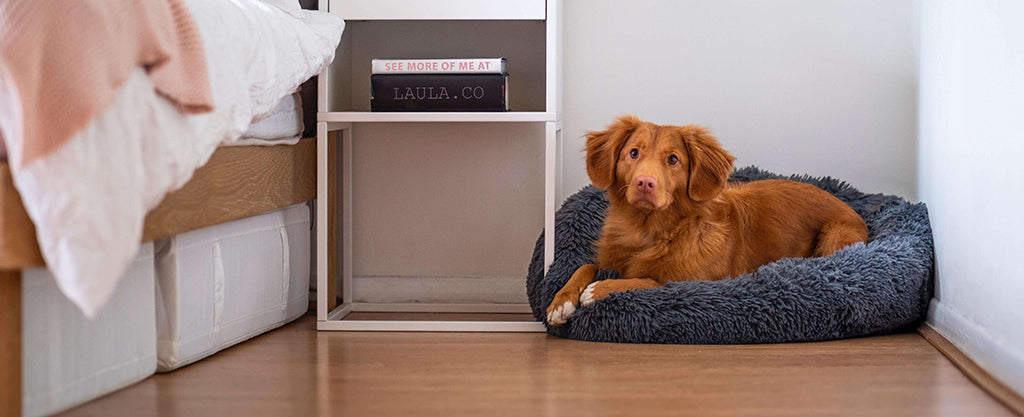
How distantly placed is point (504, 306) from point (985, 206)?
1237 mm

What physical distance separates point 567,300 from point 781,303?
0.45 metres

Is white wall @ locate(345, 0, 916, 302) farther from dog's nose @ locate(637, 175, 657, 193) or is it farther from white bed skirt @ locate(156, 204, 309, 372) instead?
dog's nose @ locate(637, 175, 657, 193)

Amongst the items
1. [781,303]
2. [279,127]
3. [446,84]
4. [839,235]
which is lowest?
[781,303]

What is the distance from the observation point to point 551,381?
164cm

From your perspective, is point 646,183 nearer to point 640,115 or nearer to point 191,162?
point 640,115

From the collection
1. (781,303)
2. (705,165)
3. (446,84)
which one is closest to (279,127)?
(446,84)

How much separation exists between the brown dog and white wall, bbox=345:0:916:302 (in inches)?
17.8

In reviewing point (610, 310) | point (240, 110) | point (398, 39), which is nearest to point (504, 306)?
point (610, 310)

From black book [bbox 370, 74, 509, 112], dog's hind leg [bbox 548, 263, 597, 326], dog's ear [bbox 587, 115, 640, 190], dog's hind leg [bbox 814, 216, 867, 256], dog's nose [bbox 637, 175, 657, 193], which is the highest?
black book [bbox 370, 74, 509, 112]

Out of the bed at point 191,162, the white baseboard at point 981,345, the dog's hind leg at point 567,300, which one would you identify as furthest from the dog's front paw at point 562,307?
the white baseboard at point 981,345

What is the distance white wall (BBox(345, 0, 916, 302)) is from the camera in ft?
8.43

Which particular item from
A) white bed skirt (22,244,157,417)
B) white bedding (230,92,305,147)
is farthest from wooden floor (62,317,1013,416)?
white bedding (230,92,305,147)

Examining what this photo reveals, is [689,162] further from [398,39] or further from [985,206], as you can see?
[398,39]

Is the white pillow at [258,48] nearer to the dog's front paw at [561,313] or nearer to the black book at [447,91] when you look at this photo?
the black book at [447,91]
